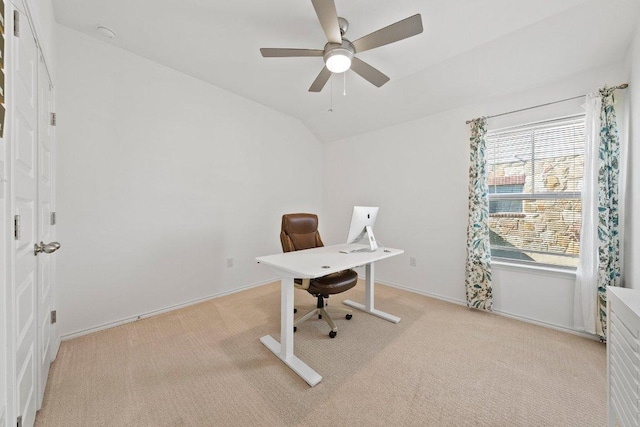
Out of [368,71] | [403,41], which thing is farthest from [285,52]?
[403,41]

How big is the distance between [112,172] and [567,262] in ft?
14.7

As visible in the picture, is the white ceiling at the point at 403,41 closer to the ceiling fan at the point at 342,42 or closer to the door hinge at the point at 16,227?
the ceiling fan at the point at 342,42

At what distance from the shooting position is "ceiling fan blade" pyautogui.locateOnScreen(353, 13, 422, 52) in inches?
59.4

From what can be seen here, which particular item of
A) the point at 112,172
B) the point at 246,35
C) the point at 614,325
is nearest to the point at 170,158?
the point at 112,172

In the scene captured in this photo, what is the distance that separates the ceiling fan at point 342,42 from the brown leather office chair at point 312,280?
1.43 metres

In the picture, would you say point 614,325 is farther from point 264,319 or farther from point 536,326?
point 264,319

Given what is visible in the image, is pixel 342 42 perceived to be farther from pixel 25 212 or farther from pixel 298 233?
pixel 25 212

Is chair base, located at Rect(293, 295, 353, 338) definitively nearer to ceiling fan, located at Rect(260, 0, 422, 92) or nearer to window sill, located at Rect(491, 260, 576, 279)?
window sill, located at Rect(491, 260, 576, 279)

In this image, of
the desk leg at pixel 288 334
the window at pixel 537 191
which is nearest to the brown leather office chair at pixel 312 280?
the desk leg at pixel 288 334

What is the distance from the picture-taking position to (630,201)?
2027 mm

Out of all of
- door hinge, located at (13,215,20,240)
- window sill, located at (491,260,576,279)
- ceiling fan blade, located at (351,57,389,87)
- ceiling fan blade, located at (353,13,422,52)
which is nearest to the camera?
door hinge, located at (13,215,20,240)

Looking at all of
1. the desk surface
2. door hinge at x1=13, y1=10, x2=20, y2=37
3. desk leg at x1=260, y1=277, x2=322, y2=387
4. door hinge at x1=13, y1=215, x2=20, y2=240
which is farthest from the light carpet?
door hinge at x1=13, y1=10, x2=20, y2=37

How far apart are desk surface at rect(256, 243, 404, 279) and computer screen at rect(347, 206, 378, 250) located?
0.56ft

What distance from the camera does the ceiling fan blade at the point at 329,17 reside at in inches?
56.7
